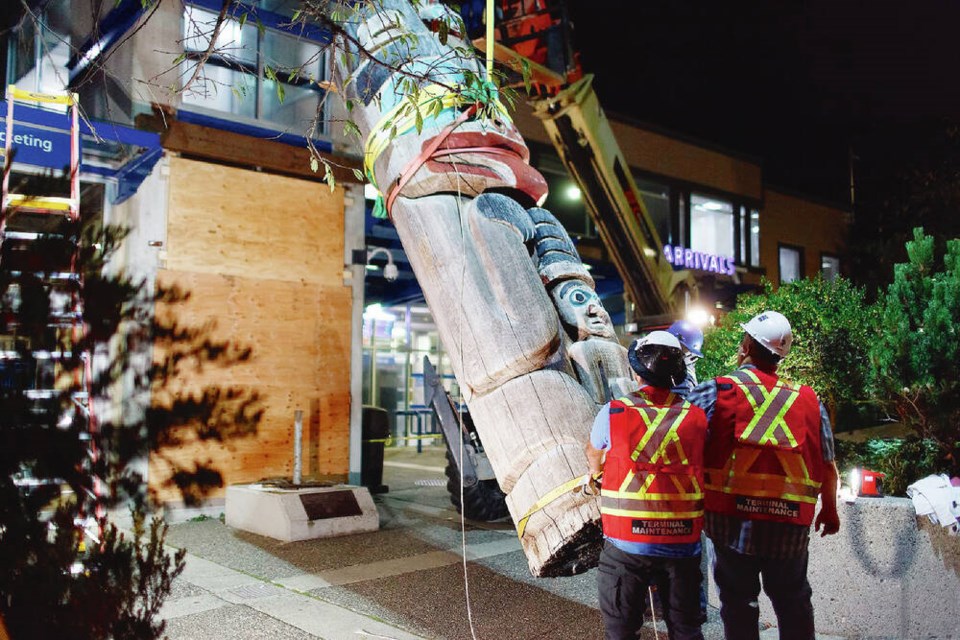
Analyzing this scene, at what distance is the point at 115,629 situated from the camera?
2.35 meters

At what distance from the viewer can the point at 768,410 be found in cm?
346

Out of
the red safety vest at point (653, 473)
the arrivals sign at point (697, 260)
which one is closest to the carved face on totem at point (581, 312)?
the red safety vest at point (653, 473)

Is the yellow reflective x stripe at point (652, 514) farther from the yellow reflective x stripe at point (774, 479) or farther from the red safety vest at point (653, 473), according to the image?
the yellow reflective x stripe at point (774, 479)

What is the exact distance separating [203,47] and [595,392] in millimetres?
7501

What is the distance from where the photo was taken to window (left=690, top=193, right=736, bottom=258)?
19.7 m

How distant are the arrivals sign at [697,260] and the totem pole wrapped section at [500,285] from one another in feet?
41.8

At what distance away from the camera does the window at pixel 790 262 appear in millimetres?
21594

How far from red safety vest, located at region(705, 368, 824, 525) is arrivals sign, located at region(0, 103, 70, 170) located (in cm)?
584

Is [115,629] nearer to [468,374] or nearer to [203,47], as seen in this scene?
[468,374]

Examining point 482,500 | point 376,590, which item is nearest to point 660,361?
point 376,590

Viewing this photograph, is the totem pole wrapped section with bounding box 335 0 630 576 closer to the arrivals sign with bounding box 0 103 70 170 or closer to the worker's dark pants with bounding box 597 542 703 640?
the worker's dark pants with bounding box 597 542 703 640

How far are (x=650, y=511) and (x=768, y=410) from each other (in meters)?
0.75

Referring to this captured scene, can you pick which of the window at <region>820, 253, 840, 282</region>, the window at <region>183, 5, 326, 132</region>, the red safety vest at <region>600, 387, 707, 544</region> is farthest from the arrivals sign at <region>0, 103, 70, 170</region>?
the window at <region>820, 253, 840, 282</region>

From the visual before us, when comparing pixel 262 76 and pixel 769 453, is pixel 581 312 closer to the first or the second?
pixel 769 453
